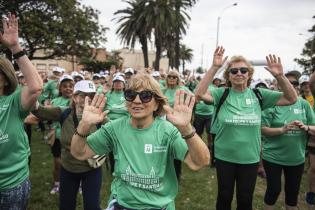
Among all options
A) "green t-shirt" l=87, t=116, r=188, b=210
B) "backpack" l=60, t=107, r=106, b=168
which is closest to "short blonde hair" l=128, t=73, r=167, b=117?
"green t-shirt" l=87, t=116, r=188, b=210

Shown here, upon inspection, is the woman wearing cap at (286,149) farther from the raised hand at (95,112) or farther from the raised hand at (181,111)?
the raised hand at (95,112)

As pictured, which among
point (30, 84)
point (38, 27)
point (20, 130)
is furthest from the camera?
point (38, 27)

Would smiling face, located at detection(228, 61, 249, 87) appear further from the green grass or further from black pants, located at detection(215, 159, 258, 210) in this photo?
the green grass

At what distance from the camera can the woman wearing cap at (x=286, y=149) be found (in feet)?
13.9

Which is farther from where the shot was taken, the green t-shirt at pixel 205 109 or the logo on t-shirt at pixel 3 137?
the green t-shirt at pixel 205 109

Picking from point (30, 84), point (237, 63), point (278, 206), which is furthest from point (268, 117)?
point (30, 84)

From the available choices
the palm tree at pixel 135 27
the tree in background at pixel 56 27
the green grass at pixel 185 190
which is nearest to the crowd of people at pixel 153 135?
the green grass at pixel 185 190

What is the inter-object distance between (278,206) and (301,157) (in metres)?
1.69

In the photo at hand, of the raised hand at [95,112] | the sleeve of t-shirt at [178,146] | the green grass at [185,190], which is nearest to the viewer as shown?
the sleeve of t-shirt at [178,146]

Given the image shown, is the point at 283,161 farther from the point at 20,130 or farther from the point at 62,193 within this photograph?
the point at 20,130

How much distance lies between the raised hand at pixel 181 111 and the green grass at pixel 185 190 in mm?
3581

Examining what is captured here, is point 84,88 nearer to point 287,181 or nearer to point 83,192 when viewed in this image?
point 83,192

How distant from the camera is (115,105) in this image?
6805mm

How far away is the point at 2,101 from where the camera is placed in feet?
9.21
